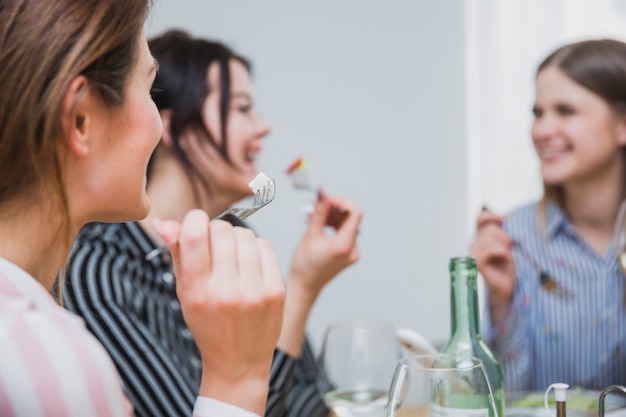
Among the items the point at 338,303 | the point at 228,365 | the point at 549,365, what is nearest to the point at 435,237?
the point at 338,303

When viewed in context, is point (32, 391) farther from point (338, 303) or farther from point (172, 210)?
point (338, 303)

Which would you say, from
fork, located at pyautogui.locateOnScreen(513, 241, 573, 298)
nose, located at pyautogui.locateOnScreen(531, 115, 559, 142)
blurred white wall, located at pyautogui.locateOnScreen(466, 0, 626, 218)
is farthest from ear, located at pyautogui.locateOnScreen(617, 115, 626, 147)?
blurred white wall, located at pyautogui.locateOnScreen(466, 0, 626, 218)

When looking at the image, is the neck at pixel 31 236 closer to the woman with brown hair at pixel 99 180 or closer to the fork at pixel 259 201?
the woman with brown hair at pixel 99 180

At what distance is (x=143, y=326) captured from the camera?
49.9 inches

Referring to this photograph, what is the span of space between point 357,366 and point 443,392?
326 mm

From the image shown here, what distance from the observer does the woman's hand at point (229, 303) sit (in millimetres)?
719

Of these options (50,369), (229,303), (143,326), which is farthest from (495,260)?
(50,369)

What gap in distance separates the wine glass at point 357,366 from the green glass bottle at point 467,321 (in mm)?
106

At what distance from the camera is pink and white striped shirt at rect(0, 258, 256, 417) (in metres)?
0.45

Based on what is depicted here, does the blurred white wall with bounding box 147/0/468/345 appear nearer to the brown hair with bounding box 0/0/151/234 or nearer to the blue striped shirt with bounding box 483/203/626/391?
the blue striped shirt with bounding box 483/203/626/391

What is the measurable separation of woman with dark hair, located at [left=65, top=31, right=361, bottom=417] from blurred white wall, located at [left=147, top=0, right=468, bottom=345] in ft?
2.42

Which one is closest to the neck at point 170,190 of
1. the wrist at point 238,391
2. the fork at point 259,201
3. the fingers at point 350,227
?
the fingers at point 350,227

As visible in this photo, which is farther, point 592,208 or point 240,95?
point 592,208

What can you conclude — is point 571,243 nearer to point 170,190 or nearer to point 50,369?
point 170,190
